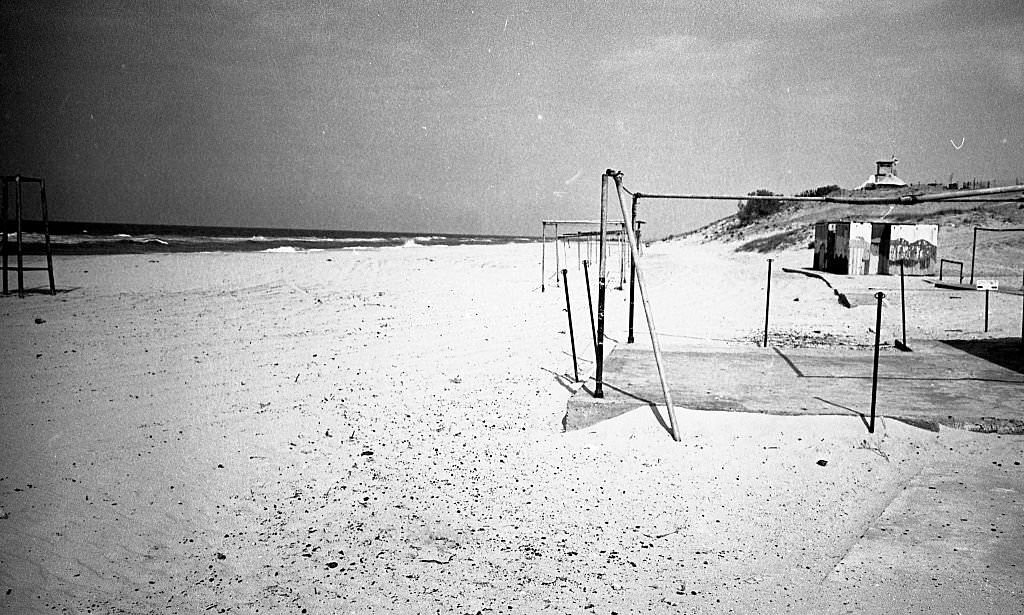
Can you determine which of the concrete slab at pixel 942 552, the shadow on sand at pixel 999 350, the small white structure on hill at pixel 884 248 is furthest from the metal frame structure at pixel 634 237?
the small white structure on hill at pixel 884 248

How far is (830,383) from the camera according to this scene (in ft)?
20.8

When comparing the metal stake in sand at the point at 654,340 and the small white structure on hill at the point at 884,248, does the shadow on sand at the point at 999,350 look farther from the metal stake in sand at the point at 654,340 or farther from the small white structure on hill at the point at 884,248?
the small white structure on hill at the point at 884,248

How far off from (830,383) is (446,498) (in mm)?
4212

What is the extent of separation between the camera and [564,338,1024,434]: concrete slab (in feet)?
17.4

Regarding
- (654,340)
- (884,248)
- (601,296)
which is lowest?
(654,340)

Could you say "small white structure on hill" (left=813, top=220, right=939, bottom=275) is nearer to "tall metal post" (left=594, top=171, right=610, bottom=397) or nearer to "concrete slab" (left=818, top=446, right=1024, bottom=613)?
"tall metal post" (left=594, top=171, right=610, bottom=397)

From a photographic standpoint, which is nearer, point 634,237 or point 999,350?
point 634,237

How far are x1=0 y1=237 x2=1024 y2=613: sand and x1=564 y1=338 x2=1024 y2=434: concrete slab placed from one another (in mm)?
226

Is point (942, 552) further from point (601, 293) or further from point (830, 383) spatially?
point (830, 383)

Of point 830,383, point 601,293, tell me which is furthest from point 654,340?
point 830,383

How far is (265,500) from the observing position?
409 centimetres

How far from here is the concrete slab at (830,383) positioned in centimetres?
530

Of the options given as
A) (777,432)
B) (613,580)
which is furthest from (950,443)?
(613,580)

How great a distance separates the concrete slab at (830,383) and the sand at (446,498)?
23 centimetres
